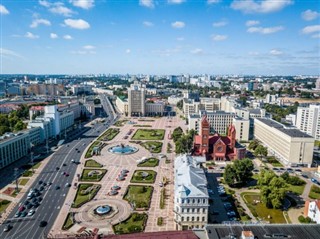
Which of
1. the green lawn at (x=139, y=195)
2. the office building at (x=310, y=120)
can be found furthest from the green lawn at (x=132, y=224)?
the office building at (x=310, y=120)

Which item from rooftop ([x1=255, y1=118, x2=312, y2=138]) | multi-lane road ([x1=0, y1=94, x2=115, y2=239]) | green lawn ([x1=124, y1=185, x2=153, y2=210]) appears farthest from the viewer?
rooftop ([x1=255, y1=118, x2=312, y2=138])

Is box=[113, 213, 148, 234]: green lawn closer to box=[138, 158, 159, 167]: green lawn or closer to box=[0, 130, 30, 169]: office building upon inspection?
box=[138, 158, 159, 167]: green lawn

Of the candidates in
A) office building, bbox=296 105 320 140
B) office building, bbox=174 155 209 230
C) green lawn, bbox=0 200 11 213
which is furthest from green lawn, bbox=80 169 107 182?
office building, bbox=296 105 320 140

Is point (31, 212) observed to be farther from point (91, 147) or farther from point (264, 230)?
point (91, 147)

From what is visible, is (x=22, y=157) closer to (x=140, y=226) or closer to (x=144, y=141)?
(x=144, y=141)

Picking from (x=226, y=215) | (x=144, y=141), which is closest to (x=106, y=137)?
(x=144, y=141)

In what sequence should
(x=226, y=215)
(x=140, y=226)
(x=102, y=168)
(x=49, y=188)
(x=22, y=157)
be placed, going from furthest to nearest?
(x=22, y=157) → (x=102, y=168) → (x=49, y=188) → (x=226, y=215) → (x=140, y=226)
